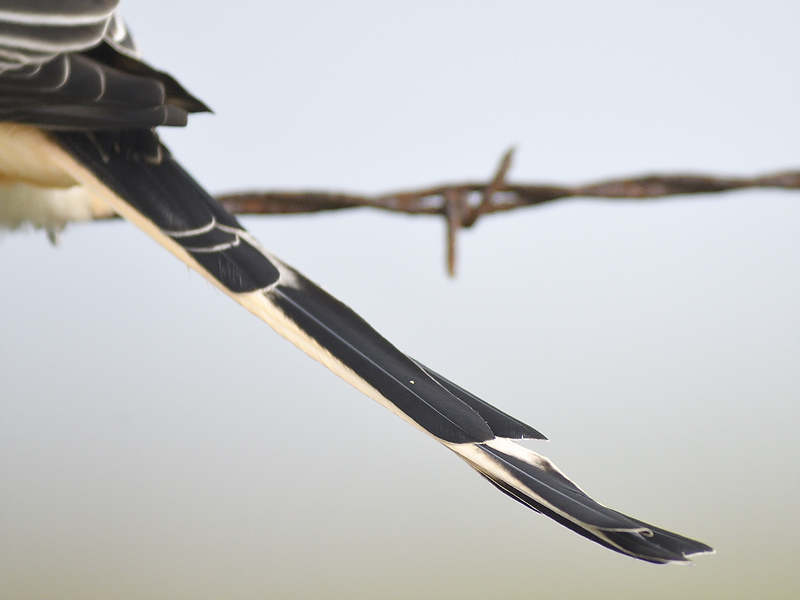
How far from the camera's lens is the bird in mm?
1142

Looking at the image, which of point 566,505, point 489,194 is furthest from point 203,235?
point 566,505

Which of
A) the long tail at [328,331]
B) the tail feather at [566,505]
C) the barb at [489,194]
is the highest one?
the barb at [489,194]

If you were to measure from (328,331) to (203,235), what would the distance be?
0.26 m

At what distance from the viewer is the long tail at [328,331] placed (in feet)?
3.69

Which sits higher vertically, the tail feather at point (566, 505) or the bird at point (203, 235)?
the bird at point (203, 235)

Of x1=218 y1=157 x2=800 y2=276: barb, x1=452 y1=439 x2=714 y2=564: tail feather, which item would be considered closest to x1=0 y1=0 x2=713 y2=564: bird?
x1=452 y1=439 x2=714 y2=564: tail feather

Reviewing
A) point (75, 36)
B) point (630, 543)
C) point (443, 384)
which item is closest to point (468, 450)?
point (443, 384)

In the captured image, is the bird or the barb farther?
the barb

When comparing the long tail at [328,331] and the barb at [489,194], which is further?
the barb at [489,194]

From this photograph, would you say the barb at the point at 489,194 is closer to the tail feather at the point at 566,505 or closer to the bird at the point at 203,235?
the bird at the point at 203,235

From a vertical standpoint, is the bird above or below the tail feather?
above

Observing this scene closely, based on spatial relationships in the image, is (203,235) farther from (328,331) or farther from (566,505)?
(566,505)

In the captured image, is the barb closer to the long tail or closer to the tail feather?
the long tail

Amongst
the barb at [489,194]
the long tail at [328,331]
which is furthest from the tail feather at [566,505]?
the barb at [489,194]
